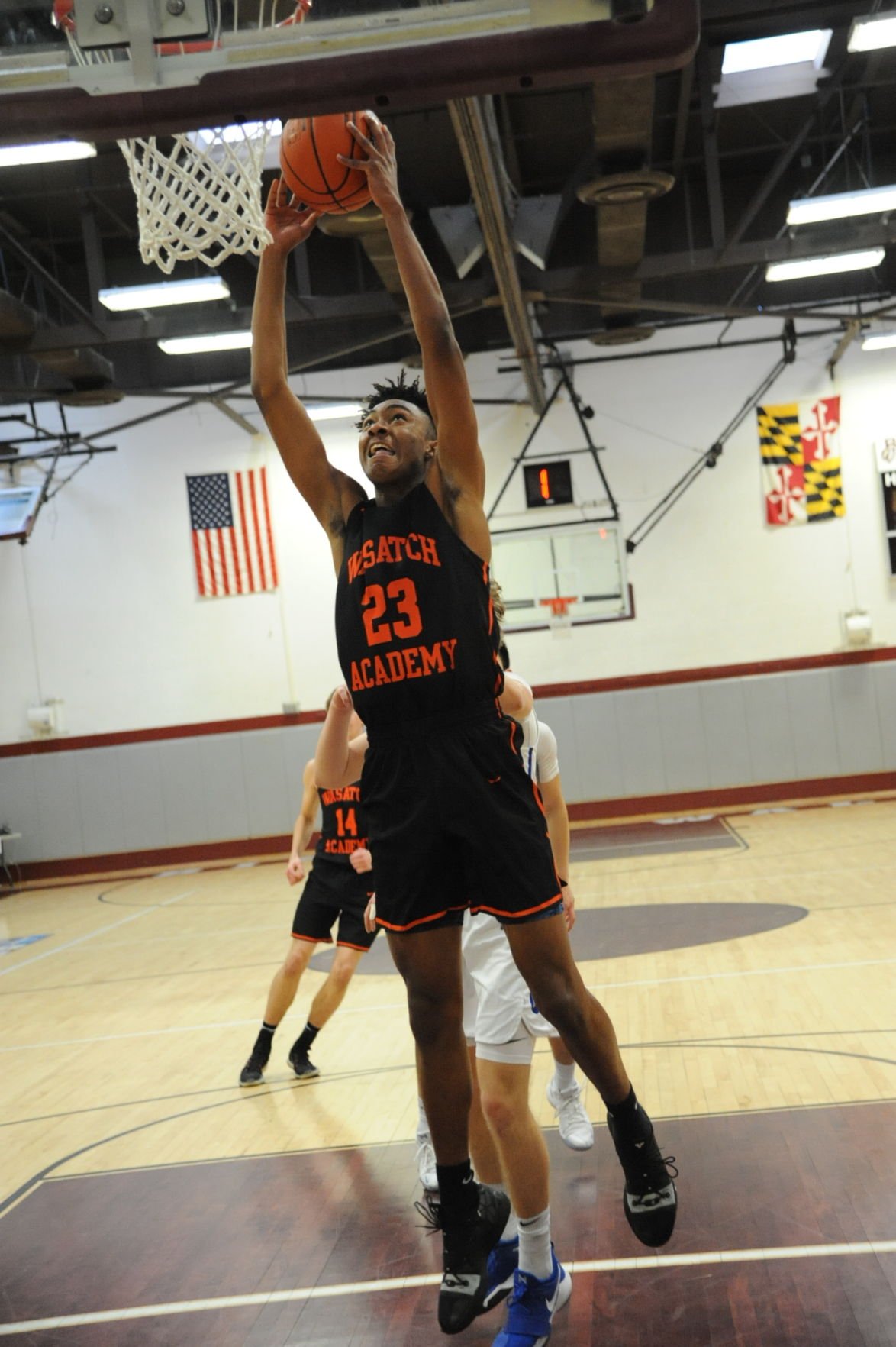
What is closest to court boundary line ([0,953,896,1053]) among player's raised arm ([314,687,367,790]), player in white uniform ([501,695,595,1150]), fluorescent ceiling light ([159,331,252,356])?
player in white uniform ([501,695,595,1150])

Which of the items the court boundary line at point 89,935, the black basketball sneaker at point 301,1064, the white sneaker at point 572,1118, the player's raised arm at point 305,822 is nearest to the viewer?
the white sneaker at point 572,1118

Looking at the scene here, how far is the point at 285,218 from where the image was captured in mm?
3543

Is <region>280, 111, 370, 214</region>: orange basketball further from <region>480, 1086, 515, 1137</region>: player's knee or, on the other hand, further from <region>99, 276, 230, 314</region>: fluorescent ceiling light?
<region>99, 276, 230, 314</region>: fluorescent ceiling light

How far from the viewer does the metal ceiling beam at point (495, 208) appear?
8320 millimetres

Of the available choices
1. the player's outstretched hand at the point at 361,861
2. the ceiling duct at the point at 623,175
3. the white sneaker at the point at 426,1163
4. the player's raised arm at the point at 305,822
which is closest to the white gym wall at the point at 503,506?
the ceiling duct at the point at 623,175

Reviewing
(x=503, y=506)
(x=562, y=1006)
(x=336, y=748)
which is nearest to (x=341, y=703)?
(x=336, y=748)

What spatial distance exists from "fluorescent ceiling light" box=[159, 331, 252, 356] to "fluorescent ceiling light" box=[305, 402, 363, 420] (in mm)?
1940

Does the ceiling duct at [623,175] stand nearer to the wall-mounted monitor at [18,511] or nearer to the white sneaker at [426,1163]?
the white sneaker at [426,1163]

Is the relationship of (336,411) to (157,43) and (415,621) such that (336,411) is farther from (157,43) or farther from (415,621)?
(415,621)

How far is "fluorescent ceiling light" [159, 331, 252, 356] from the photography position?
1325 cm

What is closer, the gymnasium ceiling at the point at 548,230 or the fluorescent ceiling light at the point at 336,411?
the gymnasium ceiling at the point at 548,230

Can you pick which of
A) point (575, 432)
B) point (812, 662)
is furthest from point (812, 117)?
point (812, 662)

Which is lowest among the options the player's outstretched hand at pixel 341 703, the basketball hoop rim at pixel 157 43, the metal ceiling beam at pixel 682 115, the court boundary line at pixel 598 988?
the court boundary line at pixel 598 988

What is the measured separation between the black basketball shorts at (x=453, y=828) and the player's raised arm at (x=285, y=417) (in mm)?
563
